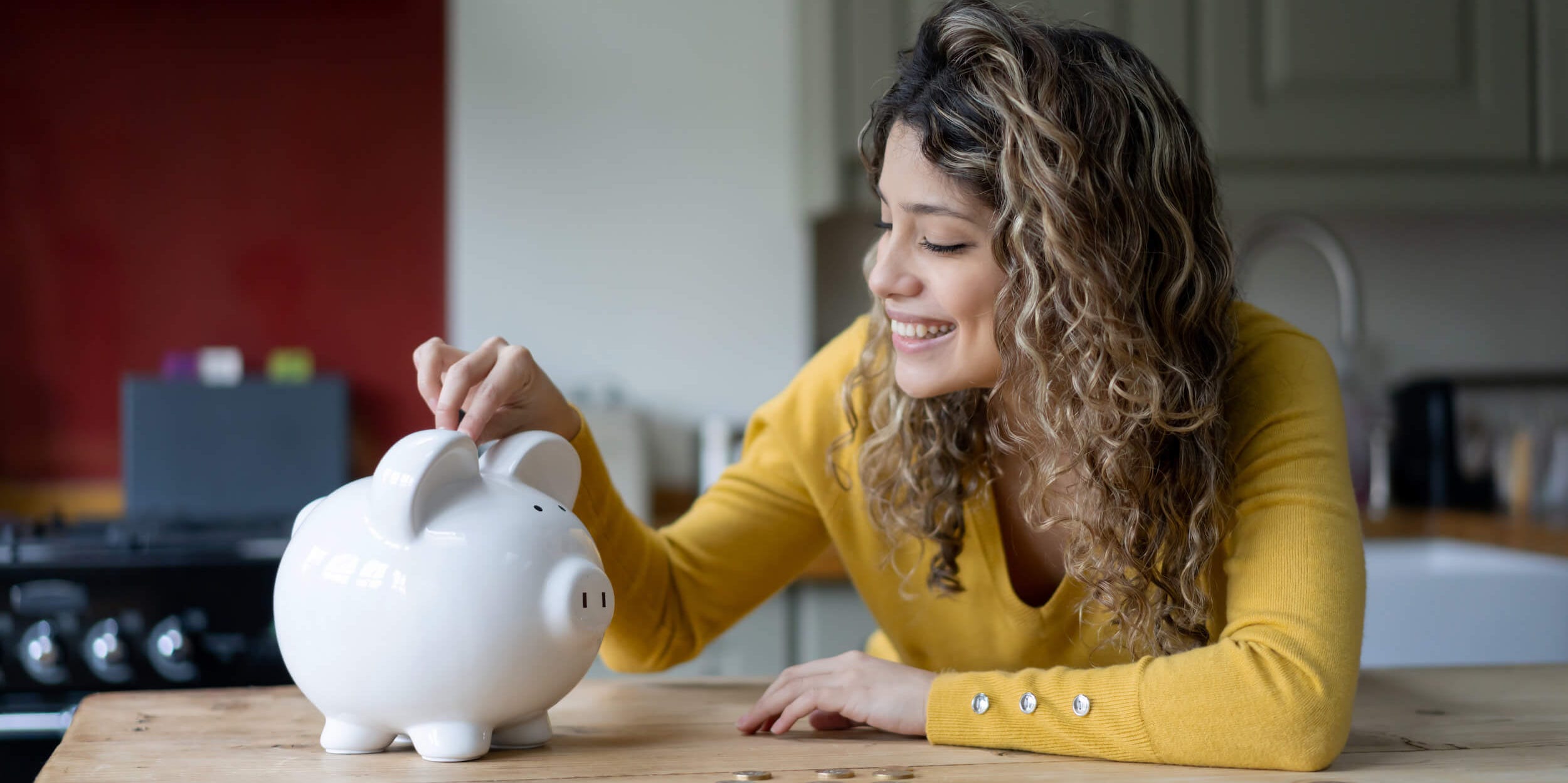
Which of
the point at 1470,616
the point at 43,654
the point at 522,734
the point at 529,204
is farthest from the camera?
the point at 529,204

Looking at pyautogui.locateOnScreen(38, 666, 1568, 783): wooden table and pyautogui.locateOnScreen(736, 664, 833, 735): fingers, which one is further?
pyautogui.locateOnScreen(736, 664, 833, 735): fingers

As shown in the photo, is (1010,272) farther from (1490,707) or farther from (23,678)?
(23,678)

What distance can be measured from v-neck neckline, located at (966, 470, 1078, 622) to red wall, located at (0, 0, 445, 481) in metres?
1.62

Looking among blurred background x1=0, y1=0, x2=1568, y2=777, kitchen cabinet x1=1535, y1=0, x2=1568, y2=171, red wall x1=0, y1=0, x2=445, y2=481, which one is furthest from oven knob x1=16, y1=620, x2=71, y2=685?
kitchen cabinet x1=1535, y1=0, x2=1568, y2=171

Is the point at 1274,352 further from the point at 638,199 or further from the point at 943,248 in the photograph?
the point at 638,199

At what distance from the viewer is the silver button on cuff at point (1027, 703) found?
3.06ft

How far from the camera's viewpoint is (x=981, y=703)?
939mm

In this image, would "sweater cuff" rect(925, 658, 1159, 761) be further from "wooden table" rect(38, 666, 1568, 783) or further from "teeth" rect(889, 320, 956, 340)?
"teeth" rect(889, 320, 956, 340)

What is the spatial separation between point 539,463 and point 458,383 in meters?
0.11

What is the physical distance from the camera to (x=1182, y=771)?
2.89 ft

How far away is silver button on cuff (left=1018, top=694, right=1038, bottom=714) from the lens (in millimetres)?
932

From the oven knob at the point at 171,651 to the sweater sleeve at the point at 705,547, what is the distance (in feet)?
2.54

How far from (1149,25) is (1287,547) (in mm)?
1548

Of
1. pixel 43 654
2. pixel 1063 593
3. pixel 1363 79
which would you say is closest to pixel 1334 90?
pixel 1363 79
